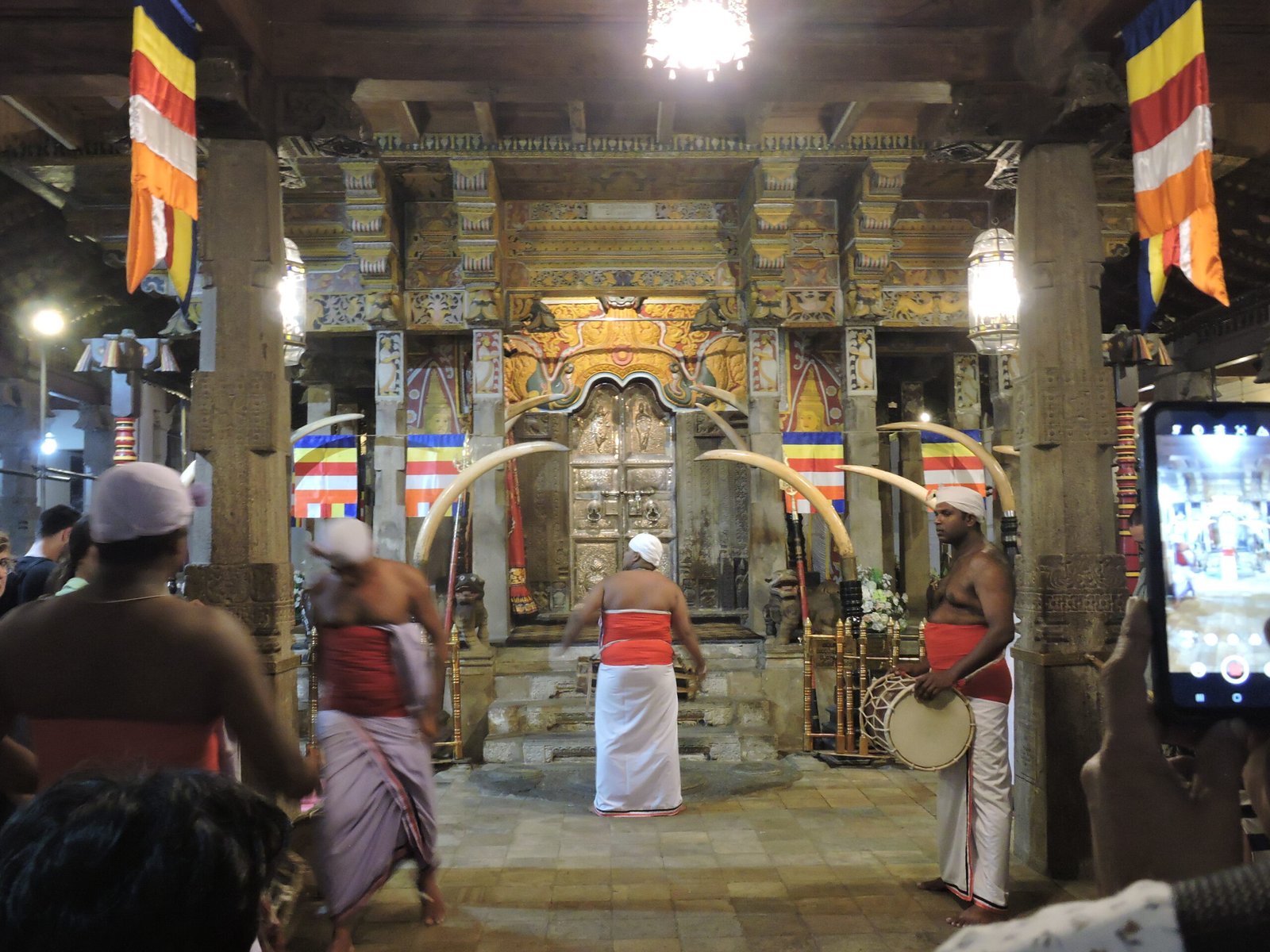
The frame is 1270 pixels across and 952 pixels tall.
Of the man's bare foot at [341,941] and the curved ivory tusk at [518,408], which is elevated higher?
the curved ivory tusk at [518,408]

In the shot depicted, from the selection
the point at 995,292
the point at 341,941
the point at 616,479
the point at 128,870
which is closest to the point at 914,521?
the point at 616,479

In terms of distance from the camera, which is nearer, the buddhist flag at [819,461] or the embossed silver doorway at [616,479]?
the buddhist flag at [819,461]

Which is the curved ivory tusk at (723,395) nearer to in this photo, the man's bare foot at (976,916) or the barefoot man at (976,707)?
the barefoot man at (976,707)

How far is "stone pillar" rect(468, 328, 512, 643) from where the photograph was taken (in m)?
10.6

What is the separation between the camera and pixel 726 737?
27.8ft

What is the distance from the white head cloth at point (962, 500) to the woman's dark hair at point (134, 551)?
12.8ft

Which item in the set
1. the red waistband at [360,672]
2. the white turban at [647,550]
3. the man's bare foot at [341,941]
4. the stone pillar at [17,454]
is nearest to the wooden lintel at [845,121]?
the white turban at [647,550]

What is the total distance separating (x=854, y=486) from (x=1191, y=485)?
34.2 feet

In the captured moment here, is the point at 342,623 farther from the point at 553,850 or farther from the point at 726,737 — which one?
the point at 726,737

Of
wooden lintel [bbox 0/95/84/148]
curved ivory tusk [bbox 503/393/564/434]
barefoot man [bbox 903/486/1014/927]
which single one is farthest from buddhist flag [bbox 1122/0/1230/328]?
wooden lintel [bbox 0/95/84/148]

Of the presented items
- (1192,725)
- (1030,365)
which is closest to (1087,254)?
(1030,365)

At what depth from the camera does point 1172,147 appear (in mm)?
4414

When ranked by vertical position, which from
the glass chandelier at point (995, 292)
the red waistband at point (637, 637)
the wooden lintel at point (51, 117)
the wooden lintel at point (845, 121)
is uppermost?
the wooden lintel at point (845, 121)

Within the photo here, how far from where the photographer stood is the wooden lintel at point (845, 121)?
916 centimetres
